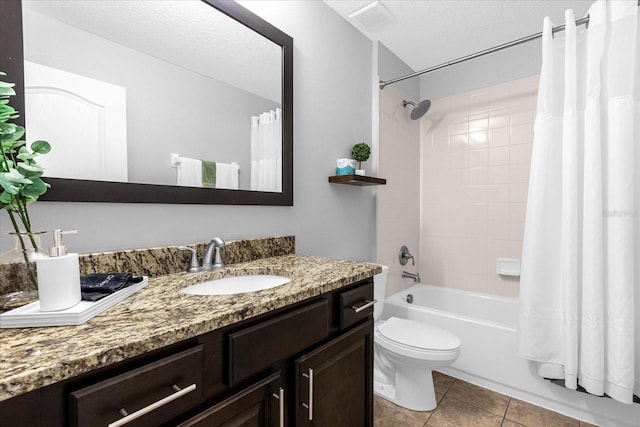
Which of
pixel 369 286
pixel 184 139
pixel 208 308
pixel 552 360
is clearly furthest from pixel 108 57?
pixel 552 360

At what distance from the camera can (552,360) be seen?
1.64m

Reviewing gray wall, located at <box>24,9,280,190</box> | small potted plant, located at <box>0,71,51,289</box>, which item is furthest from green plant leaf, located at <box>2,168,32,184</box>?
gray wall, located at <box>24,9,280,190</box>

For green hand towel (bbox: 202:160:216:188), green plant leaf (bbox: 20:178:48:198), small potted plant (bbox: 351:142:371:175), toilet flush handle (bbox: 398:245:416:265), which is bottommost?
toilet flush handle (bbox: 398:245:416:265)

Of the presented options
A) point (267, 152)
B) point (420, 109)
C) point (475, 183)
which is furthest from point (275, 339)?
point (475, 183)

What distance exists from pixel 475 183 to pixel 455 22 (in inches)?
47.6

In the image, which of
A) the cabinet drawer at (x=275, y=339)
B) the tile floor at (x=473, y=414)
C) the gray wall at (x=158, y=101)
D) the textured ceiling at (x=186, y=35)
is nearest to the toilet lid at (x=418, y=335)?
the tile floor at (x=473, y=414)

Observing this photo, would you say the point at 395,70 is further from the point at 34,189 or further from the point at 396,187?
the point at 34,189

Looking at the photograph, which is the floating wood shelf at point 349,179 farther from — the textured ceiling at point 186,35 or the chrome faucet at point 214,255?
the chrome faucet at point 214,255

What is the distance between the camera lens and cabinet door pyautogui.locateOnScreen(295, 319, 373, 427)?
0.91m

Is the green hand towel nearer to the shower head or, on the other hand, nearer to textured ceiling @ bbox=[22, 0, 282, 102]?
textured ceiling @ bbox=[22, 0, 282, 102]

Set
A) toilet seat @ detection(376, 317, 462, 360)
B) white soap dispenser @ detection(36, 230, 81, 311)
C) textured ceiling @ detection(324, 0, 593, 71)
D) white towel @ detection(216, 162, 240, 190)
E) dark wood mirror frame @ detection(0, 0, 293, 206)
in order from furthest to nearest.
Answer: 1. textured ceiling @ detection(324, 0, 593, 71)
2. toilet seat @ detection(376, 317, 462, 360)
3. white towel @ detection(216, 162, 240, 190)
4. dark wood mirror frame @ detection(0, 0, 293, 206)
5. white soap dispenser @ detection(36, 230, 81, 311)

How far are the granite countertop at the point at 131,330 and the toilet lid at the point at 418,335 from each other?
0.88m

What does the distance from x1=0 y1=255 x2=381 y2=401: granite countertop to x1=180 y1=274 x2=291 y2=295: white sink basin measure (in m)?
0.05

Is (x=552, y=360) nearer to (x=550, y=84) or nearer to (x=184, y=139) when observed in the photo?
(x=550, y=84)
